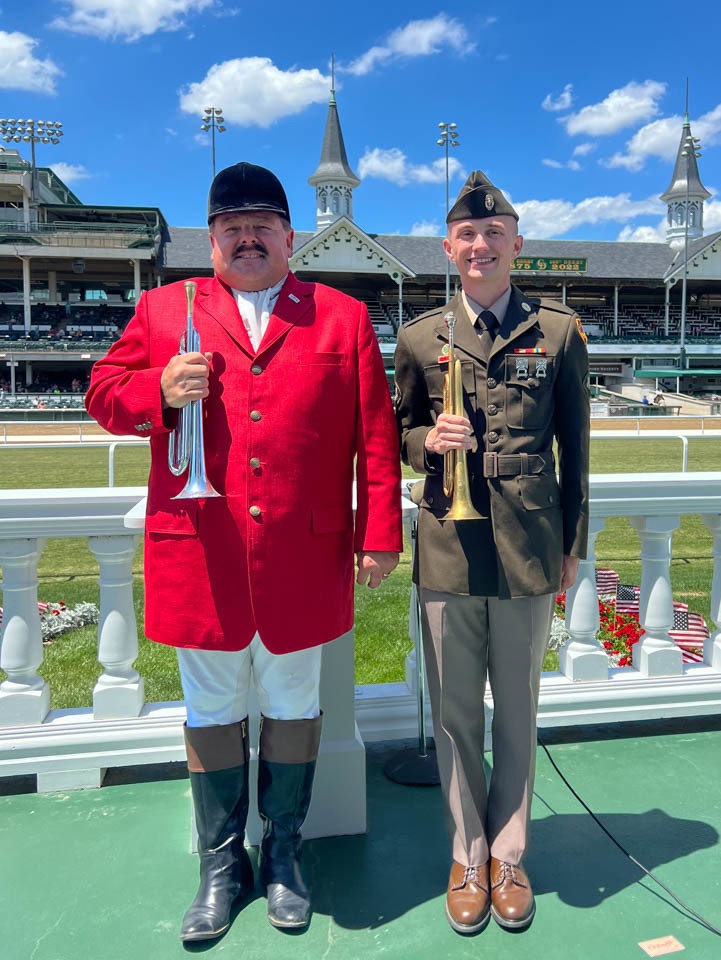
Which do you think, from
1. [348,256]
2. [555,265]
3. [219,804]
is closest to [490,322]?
[219,804]

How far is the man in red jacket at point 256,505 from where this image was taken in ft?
6.89

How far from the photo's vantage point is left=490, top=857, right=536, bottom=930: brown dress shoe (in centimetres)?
213

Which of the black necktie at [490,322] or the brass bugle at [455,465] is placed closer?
the brass bugle at [455,465]

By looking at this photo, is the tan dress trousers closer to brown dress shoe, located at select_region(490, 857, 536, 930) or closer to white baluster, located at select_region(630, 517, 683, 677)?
brown dress shoe, located at select_region(490, 857, 536, 930)

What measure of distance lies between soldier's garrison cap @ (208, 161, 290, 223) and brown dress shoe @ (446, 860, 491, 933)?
6.50ft

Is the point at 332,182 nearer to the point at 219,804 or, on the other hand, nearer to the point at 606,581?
the point at 606,581

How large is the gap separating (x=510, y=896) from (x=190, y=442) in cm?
157

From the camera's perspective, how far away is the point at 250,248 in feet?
7.05

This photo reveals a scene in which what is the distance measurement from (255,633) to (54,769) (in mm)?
1230

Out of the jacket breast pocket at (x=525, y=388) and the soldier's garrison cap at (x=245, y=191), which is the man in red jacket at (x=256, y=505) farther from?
the jacket breast pocket at (x=525, y=388)

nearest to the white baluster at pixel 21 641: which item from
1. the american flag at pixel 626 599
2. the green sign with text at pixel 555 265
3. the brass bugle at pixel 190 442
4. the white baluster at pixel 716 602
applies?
the brass bugle at pixel 190 442

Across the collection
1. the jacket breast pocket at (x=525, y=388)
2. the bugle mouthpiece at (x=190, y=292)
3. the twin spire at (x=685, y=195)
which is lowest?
the jacket breast pocket at (x=525, y=388)

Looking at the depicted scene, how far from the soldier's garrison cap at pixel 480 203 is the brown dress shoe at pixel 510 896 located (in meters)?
1.88

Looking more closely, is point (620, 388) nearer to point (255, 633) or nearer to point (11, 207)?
point (11, 207)
